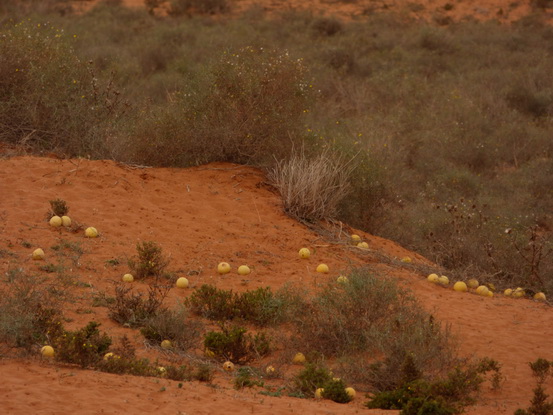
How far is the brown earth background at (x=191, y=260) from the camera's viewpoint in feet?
Answer: 14.9

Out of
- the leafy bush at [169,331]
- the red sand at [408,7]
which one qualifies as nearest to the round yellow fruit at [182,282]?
the leafy bush at [169,331]

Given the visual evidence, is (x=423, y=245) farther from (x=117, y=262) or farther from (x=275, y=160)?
(x=117, y=262)

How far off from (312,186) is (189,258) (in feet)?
6.21

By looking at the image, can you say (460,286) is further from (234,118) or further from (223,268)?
(234,118)

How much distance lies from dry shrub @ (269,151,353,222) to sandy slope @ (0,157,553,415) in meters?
0.24

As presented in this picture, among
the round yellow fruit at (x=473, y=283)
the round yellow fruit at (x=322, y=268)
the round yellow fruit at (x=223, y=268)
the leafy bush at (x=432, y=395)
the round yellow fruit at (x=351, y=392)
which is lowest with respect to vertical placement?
the round yellow fruit at (x=473, y=283)

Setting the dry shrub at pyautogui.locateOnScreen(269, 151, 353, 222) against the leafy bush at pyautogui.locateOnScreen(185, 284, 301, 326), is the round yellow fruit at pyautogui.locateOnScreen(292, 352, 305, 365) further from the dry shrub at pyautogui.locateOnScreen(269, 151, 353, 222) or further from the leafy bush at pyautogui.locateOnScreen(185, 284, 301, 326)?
the dry shrub at pyautogui.locateOnScreen(269, 151, 353, 222)

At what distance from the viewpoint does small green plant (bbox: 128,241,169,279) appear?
6.95 meters

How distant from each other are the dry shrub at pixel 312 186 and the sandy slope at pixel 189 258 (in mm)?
241

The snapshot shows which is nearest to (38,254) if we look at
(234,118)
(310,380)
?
(310,380)

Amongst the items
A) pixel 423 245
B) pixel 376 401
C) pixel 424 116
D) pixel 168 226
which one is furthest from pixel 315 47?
pixel 376 401

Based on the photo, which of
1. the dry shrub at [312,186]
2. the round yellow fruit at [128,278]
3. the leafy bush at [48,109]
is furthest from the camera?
the leafy bush at [48,109]

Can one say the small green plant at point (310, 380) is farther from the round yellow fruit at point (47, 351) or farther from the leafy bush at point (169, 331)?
the round yellow fruit at point (47, 351)

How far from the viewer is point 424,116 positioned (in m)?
14.7
